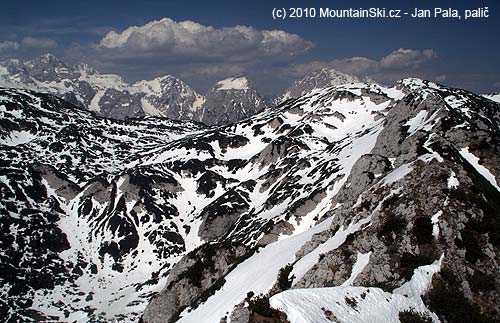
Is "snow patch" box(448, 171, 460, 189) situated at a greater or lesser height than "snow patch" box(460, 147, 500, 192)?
greater

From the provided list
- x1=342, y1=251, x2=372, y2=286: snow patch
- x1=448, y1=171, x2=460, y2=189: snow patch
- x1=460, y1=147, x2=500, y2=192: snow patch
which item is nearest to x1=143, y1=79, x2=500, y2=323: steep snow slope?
x1=342, y1=251, x2=372, y2=286: snow patch

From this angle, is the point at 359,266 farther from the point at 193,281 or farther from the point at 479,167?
the point at 193,281

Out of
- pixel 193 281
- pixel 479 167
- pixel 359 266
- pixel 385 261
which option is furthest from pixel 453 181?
pixel 193 281

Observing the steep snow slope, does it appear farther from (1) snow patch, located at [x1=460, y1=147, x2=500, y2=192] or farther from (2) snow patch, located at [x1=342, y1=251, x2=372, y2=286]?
(1) snow patch, located at [x1=460, y1=147, x2=500, y2=192]

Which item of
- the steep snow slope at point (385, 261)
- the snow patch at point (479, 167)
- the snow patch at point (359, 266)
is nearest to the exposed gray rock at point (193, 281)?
the steep snow slope at point (385, 261)

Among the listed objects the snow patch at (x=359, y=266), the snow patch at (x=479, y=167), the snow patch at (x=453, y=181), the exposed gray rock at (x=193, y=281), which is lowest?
the exposed gray rock at (x=193, y=281)

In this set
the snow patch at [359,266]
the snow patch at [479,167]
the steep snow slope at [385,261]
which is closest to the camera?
the steep snow slope at [385,261]

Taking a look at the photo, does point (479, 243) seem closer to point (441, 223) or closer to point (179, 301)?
point (441, 223)

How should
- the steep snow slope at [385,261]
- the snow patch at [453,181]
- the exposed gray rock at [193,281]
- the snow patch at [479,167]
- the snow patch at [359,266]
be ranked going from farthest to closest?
1. the exposed gray rock at [193,281]
2. the snow patch at [479,167]
3. the snow patch at [453,181]
4. the snow patch at [359,266]
5. the steep snow slope at [385,261]

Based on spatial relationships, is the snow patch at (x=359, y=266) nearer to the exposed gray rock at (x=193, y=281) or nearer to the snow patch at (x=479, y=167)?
the snow patch at (x=479, y=167)

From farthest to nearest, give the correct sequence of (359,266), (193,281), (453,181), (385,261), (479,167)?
(193,281), (479,167), (453,181), (359,266), (385,261)

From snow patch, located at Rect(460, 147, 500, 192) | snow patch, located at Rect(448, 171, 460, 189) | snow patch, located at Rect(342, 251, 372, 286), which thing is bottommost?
snow patch, located at Rect(460, 147, 500, 192)

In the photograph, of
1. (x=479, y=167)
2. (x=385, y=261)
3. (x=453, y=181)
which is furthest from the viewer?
(x=479, y=167)
